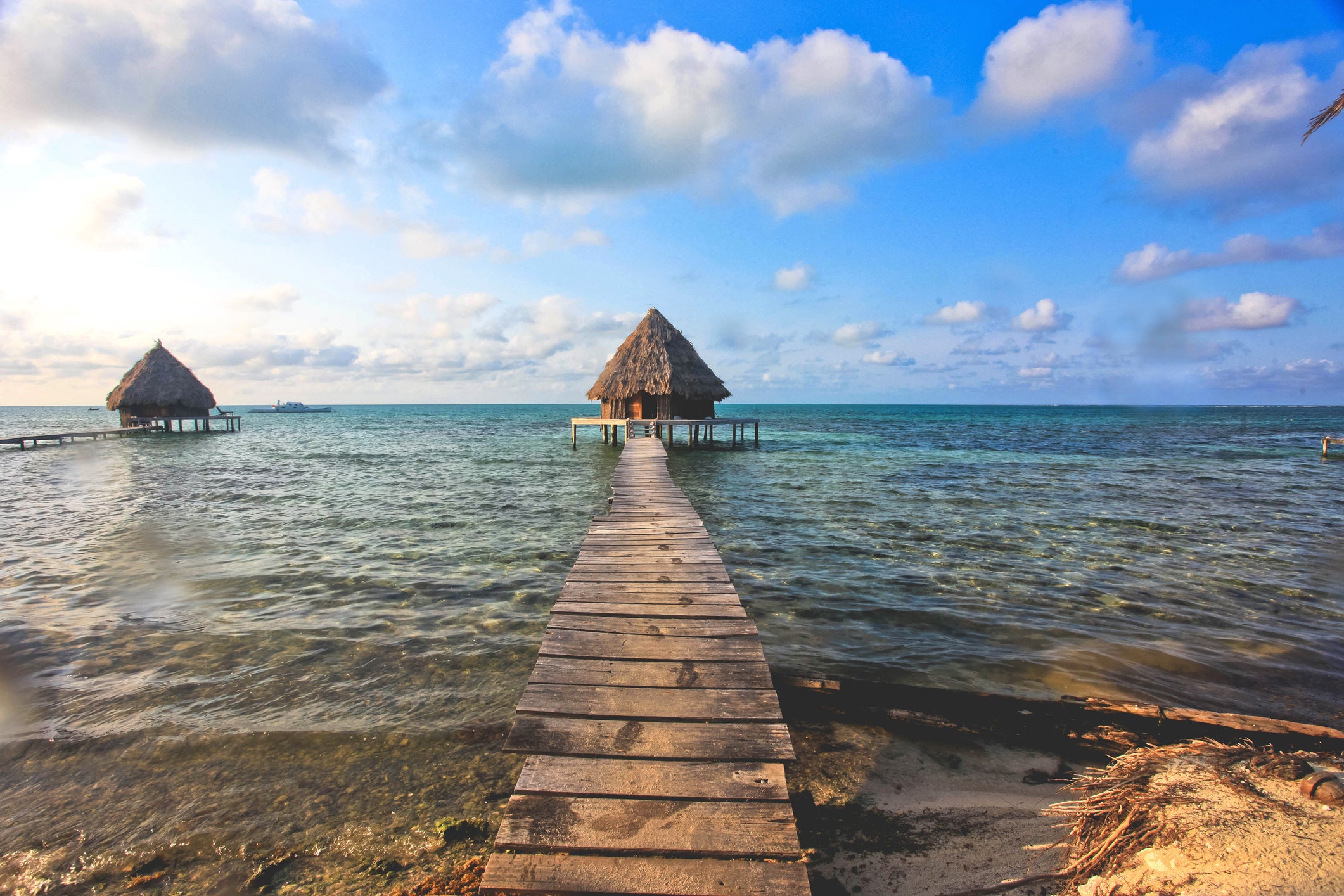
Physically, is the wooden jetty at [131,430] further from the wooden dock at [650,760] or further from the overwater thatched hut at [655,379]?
the wooden dock at [650,760]

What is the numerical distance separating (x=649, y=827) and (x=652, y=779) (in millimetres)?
255

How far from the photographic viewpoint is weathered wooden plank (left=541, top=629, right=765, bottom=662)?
11.8 feet

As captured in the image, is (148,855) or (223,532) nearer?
(148,855)

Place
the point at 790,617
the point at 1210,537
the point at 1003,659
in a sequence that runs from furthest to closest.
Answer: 1. the point at 1210,537
2. the point at 790,617
3. the point at 1003,659

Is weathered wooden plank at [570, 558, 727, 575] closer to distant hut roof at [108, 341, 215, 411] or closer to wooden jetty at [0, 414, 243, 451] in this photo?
wooden jetty at [0, 414, 243, 451]

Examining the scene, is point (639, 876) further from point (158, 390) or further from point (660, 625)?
A: point (158, 390)

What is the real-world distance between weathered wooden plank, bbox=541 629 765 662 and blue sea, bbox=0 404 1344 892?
82 centimetres

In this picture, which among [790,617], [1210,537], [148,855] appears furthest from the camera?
[1210,537]

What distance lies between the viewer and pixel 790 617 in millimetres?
6238

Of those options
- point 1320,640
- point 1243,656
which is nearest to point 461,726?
point 1243,656

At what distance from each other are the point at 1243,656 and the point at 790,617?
4.02 meters

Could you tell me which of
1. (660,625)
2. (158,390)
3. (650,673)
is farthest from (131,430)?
(650,673)

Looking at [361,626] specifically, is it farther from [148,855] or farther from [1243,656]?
[1243,656]

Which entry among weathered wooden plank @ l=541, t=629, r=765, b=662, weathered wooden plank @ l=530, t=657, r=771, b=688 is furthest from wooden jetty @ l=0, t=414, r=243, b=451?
weathered wooden plank @ l=530, t=657, r=771, b=688
